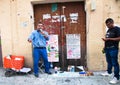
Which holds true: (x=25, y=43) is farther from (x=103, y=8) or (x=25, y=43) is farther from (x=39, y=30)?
(x=103, y=8)

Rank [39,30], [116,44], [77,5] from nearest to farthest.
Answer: [116,44] < [39,30] < [77,5]

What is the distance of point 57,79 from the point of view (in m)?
7.57

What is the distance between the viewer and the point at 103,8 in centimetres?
809

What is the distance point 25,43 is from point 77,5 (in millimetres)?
2228

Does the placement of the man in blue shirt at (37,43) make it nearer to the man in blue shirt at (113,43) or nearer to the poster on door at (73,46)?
the poster on door at (73,46)

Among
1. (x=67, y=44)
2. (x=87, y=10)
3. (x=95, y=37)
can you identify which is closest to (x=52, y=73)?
(x=67, y=44)

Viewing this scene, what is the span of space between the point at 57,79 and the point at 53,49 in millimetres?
1478

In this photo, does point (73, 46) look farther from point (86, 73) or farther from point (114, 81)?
point (114, 81)

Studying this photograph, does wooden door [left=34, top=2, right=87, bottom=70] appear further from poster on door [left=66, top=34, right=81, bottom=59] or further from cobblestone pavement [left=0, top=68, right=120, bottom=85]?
cobblestone pavement [left=0, top=68, right=120, bottom=85]

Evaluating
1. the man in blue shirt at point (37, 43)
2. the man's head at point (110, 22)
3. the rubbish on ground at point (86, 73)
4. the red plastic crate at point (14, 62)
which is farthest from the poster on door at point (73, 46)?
the man's head at point (110, 22)

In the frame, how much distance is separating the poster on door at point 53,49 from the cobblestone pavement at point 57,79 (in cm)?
84

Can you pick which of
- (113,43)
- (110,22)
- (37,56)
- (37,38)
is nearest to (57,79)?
(37,56)

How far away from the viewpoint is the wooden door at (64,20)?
337 inches

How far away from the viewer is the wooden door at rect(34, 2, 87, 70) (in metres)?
8.56
